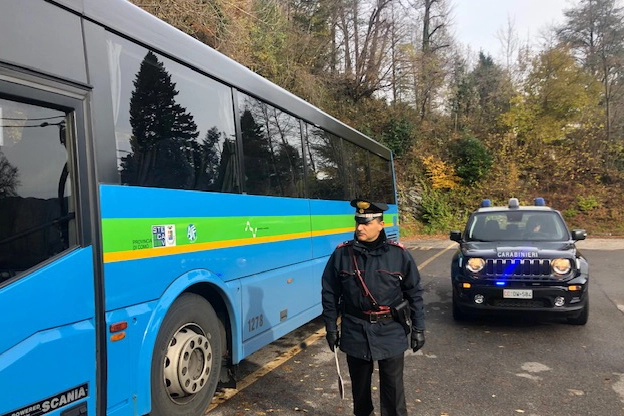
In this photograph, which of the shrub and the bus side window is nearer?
the bus side window

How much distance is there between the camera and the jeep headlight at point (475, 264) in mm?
6562

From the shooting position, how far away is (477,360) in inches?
215

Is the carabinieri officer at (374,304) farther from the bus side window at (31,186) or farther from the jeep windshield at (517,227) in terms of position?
the jeep windshield at (517,227)

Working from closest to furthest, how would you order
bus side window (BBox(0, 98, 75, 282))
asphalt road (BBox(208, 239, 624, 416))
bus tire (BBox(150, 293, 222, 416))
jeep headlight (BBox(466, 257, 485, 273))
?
1. bus side window (BBox(0, 98, 75, 282))
2. bus tire (BBox(150, 293, 222, 416))
3. asphalt road (BBox(208, 239, 624, 416))
4. jeep headlight (BBox(466, 257, 485, 273))

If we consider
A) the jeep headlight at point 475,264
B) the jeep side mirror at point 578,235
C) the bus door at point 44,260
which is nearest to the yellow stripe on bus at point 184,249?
the bus door at point 44,260

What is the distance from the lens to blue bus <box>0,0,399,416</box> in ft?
8.15

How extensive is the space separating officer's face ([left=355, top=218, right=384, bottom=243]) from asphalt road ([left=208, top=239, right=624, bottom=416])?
70.4 inches

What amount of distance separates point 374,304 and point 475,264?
3969 mm

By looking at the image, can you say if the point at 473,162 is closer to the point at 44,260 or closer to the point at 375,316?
the point at 375,316

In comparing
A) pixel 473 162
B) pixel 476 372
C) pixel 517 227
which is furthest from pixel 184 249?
pixel 473 162

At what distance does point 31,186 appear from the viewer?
2570 mm

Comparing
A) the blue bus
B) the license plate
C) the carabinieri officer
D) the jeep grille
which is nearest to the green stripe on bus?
the blue bus

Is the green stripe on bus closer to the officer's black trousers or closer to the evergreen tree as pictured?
the evergreen tree

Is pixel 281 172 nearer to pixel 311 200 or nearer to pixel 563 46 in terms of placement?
pixel 311 200
